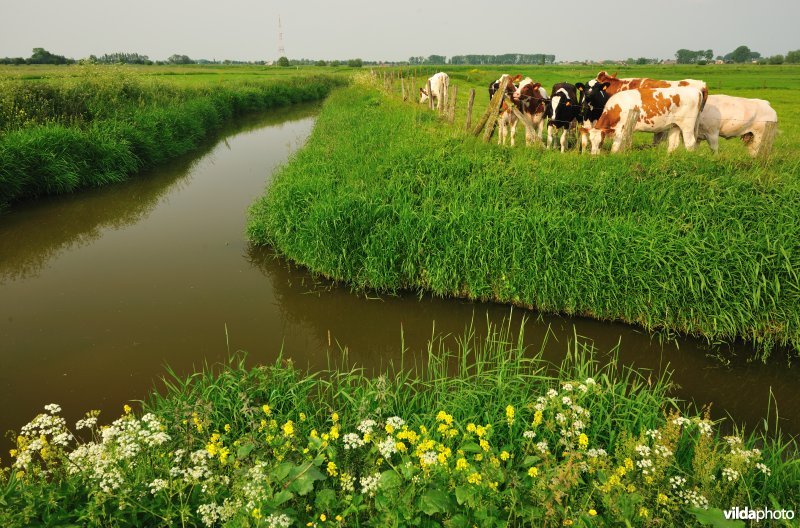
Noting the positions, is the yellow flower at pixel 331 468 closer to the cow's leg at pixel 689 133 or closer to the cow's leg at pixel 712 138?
the cow's leg at pixel 689 133

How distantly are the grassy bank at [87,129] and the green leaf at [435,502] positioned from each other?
10.4 meters

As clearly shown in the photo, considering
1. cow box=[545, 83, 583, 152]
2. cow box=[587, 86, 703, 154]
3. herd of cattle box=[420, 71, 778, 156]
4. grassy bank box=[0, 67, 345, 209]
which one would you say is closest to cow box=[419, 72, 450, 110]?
cow box=[545, 83, 583, 152]

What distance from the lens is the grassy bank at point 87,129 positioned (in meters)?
9.43

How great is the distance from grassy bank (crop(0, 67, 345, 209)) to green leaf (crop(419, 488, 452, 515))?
34.0ft

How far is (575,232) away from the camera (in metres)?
5.52

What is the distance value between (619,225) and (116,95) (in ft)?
47.7

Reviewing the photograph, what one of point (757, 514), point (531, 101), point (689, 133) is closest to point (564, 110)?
point (531, 101)

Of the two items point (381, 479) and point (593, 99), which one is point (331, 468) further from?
point (593, 99)

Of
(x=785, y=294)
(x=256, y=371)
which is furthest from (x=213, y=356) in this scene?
(x=785, y=294)

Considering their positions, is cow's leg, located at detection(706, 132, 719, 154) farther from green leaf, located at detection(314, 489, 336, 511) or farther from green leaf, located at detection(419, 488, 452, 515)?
green leaf, located at detection(314, 489, 336, 511)

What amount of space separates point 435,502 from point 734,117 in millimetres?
10338

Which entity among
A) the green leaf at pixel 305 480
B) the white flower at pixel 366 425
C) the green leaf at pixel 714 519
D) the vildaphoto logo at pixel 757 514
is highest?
the white flower at pixel 366 425

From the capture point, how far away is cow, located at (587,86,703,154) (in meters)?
8.66

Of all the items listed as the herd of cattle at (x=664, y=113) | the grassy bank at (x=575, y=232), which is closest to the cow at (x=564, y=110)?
the herd of cattle at (x=664, y=113)
